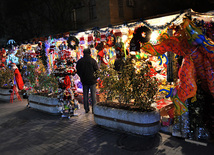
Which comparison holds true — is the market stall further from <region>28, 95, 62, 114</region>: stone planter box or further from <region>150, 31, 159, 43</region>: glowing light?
<region>28, 95, 62, 114</region>: stone planter box

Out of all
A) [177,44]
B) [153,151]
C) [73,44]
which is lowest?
[153,151]

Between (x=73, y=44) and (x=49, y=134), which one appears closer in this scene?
(x=49, y=134)

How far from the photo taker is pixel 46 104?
26.0 ft

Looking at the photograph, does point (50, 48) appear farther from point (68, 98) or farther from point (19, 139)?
point (19, 139)

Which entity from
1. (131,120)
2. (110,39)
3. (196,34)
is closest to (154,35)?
(110,39)

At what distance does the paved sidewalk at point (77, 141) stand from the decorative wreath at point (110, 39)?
3.26 m

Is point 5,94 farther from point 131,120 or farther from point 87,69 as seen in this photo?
point 131,120

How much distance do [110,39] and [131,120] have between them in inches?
175

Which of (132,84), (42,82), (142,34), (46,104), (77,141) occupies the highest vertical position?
(142,34)

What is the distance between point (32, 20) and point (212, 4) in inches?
849

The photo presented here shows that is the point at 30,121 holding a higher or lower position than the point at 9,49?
lower

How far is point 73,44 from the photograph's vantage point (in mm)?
10289

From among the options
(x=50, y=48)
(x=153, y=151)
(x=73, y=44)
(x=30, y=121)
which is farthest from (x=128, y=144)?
(x=50, y=48)

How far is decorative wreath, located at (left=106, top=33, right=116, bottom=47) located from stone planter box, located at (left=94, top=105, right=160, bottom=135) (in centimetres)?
361
